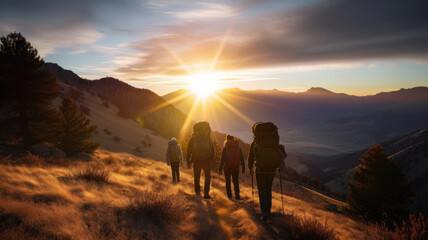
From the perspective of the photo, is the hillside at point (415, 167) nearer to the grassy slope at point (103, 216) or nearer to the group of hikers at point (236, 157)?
the group of hikers at point (236, 157)

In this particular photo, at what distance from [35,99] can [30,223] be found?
13353 mm

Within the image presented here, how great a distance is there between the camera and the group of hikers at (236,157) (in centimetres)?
606

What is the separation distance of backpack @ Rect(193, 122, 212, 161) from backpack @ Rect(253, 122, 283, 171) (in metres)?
2.42

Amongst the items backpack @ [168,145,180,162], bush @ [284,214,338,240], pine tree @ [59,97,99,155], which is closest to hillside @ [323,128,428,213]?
backpack @ [168,145,180,162]

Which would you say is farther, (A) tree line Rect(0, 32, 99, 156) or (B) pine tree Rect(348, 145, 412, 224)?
(B) pine tree Rect(348, 145, 412, 224)

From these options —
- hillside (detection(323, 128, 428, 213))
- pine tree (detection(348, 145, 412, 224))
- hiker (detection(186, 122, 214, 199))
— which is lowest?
hillside (detection(323, 128, 428, 213))

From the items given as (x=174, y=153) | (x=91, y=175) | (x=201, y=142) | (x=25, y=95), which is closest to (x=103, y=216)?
(x=91, y=175)

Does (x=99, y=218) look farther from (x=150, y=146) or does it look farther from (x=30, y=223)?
(x=150, y=146)

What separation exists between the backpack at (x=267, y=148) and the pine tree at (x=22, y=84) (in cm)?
1415

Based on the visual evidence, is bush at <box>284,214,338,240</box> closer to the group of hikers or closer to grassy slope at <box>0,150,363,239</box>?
grassy slope at <box>0,150,363,239</box>

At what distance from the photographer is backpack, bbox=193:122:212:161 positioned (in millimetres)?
8039

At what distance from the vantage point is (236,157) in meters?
8.23

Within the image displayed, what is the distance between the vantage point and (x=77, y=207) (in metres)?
4.41

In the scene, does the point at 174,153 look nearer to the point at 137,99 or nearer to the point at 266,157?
the point at 266,157
